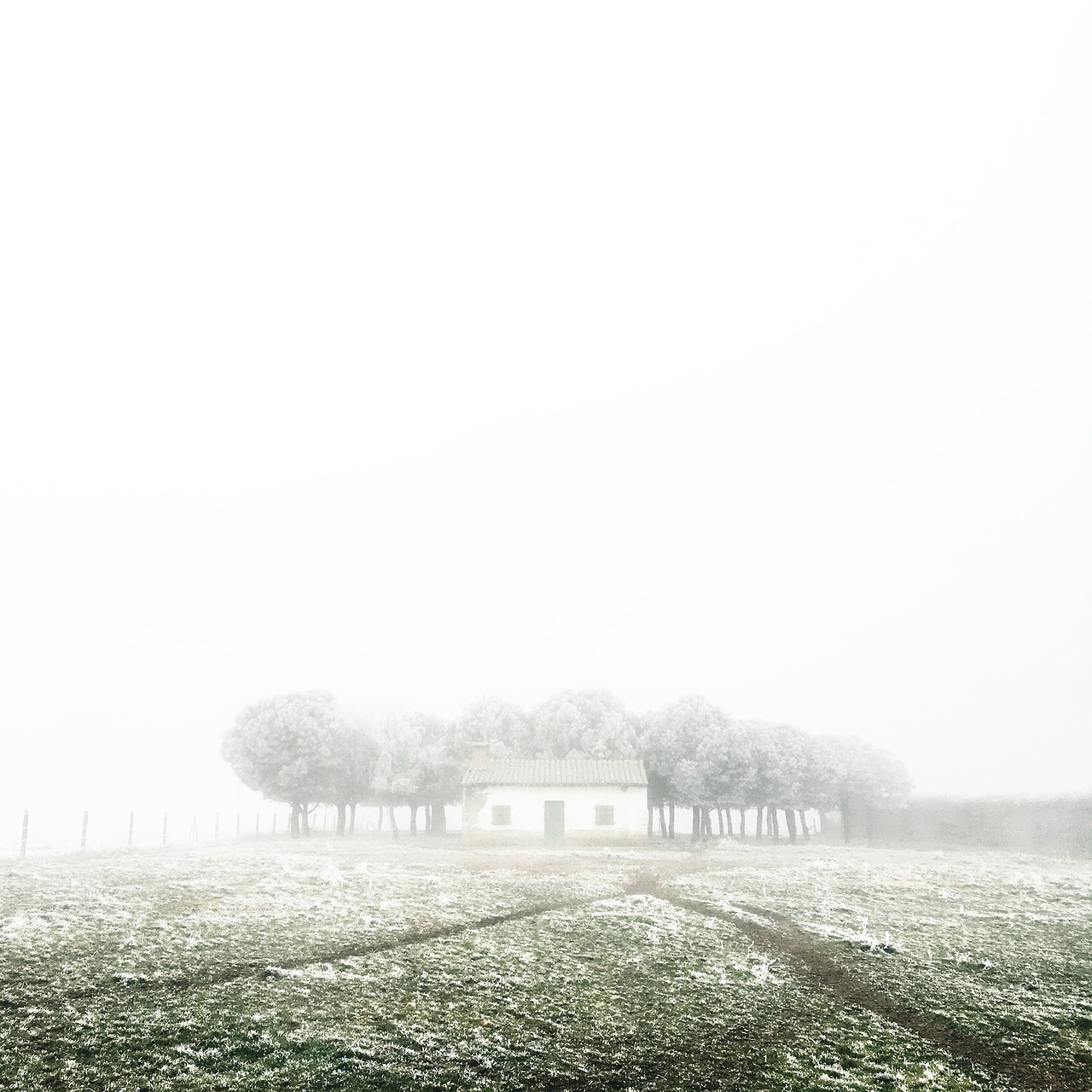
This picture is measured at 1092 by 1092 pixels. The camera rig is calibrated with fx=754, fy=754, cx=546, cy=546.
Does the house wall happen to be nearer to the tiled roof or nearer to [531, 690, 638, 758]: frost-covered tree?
the tiled roof

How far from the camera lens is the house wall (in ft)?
169

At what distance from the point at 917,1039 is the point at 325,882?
19589 millimetres

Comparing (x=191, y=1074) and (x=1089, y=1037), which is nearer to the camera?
(x=191, y=1074)

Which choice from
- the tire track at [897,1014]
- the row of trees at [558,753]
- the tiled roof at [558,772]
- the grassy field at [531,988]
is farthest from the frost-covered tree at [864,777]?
the tire track at [897,1014]

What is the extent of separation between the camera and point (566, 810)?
5200cm

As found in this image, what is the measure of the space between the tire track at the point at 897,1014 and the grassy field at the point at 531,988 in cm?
5

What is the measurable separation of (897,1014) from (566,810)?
42.3 meters

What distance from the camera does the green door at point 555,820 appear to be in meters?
51.6

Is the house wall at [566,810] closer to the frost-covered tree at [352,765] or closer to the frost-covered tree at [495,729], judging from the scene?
the frost-covered tree at [495,729]

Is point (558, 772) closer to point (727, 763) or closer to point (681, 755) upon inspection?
point (681, 755)

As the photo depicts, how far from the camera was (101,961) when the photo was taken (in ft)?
42.7

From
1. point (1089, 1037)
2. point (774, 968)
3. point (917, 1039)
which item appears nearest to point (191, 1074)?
point (917, 1039)

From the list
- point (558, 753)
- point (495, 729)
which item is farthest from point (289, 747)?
point (558, 753)

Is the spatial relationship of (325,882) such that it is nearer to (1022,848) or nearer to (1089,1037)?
(1089,1037)
